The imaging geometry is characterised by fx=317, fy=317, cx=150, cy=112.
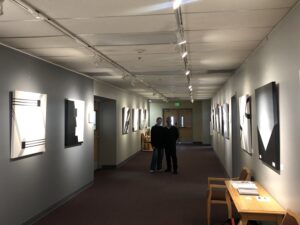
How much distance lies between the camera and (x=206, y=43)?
13.9 feet

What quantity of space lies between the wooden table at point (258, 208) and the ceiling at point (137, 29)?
1.90 m

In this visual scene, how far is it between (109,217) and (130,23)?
320cm

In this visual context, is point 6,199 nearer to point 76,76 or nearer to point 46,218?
point 46,218

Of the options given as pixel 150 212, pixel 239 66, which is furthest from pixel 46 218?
pixel 239 66

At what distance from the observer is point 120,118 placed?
10602 millimetres

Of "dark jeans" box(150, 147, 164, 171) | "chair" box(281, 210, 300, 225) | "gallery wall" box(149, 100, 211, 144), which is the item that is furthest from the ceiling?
"gallery wall" box(149, 100, 211, 144)

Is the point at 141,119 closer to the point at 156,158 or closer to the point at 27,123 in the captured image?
the point at 156,158

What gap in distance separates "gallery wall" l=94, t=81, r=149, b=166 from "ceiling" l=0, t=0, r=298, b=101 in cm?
295

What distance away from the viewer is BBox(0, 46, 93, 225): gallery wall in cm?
416

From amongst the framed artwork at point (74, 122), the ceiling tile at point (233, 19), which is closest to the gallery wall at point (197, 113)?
the framed artwork at point (74, 122)

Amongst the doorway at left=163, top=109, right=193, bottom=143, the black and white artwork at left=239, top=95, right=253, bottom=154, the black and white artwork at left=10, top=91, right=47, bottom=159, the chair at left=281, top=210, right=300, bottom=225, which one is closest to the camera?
the chair at left=281, top=210, right=300, bottom=225

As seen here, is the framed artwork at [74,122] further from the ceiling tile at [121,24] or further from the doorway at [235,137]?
the doorway at [235,137]

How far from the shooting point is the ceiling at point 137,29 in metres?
2.82

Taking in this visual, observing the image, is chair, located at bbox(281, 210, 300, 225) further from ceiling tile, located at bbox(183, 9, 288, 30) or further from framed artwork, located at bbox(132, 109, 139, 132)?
framed artwork, located at bbox(132, 109, 139, 132)
